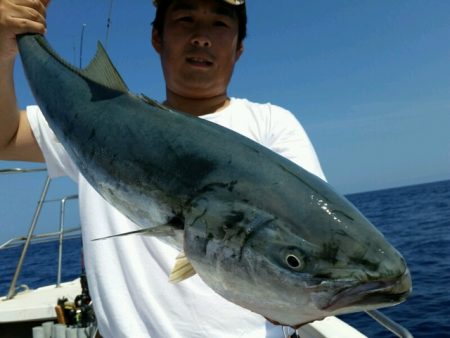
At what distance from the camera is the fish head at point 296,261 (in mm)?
1203

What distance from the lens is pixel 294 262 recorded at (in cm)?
129

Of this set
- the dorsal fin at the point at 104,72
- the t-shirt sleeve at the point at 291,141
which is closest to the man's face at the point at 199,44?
the t-shirt sleeve at the point at 291,141

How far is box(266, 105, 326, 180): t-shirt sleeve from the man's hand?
1.29m

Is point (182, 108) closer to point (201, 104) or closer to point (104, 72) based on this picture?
point (201, 104)

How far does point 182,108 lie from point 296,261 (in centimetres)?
163

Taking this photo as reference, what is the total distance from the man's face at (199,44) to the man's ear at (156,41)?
17 cm

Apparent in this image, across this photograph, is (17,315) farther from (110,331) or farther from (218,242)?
(218,242)

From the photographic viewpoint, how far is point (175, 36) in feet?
8.28

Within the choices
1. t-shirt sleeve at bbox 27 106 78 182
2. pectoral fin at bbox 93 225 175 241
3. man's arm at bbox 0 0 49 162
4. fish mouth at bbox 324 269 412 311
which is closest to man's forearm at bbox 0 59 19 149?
man's arm at bbox 0 0 49 162

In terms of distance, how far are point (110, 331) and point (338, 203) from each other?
137 cm

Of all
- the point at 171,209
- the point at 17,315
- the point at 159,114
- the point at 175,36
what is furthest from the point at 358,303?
the point at 17,315

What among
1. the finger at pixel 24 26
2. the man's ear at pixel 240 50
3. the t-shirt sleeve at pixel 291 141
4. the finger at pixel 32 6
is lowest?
the t-shirt sleeve at pixel 291 141

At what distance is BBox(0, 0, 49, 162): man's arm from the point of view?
7.20 ft

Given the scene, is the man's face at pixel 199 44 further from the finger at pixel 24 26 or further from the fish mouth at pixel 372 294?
the fish mouth at pixel 372 294
